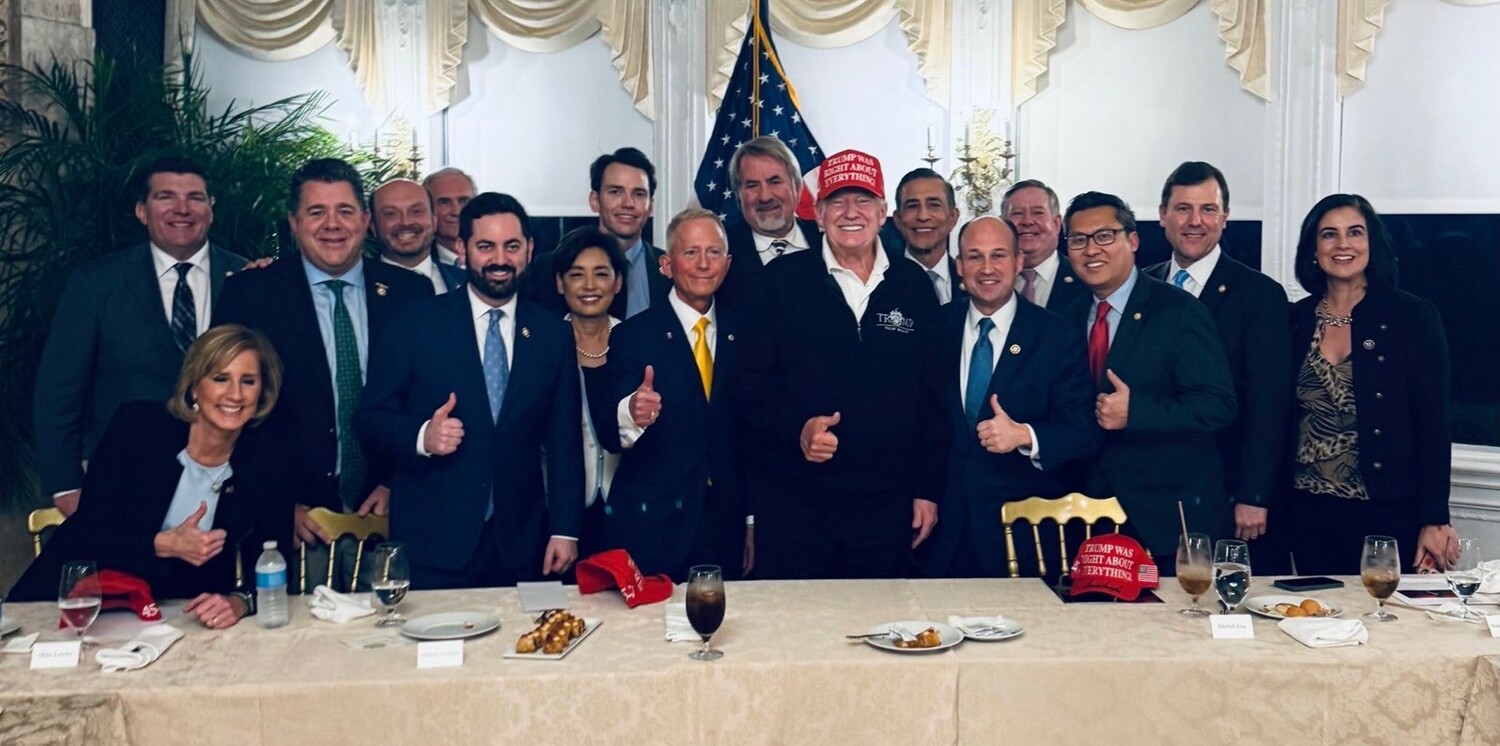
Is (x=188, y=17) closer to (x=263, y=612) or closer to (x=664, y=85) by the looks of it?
(x=664, y=85)

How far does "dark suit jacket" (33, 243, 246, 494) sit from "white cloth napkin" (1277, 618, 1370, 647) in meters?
3.00

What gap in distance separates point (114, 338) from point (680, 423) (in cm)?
167

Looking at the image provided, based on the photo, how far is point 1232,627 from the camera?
2.53 m

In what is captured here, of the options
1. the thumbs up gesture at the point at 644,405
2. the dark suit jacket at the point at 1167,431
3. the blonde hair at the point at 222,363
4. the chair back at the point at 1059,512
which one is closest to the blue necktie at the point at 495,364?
the thumbs up gesture at the point at 644,405

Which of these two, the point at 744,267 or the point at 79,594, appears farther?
the point at 744,267

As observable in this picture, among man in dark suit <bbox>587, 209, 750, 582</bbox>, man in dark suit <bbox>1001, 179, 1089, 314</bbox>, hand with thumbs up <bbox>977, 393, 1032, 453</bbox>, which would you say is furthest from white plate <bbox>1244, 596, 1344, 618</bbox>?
man in dark suit <bbox>1001, 179, 1089, 314</bbox>

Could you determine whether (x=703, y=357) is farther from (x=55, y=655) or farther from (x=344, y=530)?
(x=55, y=655)

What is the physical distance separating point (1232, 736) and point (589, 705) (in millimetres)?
1116

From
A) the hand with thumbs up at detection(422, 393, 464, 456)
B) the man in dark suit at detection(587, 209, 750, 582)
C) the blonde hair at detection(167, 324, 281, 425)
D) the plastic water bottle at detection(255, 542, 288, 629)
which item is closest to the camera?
the plastic water bottle at detection(255, 542, 288, 629)

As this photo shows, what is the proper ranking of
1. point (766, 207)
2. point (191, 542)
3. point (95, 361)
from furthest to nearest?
point (766, 207) → point (95, 361) → point (191, 542)

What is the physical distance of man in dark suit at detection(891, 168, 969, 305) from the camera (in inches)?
169

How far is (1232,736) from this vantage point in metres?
2.35

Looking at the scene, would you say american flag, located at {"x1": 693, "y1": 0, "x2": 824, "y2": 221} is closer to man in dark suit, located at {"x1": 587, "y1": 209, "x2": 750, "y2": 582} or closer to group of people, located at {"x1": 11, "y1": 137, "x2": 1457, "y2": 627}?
group of people, located at {"x1": 11, "y1": 137, "x2": 1457, "y2": 627}

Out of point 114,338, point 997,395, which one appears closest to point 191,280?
point 114,338
